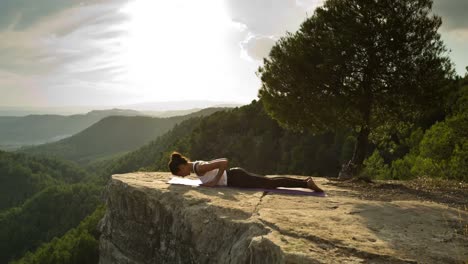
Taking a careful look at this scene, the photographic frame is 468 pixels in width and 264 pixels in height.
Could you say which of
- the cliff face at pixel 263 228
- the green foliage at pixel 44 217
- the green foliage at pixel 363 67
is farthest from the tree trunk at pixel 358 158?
the green foliage at pixel 44 217

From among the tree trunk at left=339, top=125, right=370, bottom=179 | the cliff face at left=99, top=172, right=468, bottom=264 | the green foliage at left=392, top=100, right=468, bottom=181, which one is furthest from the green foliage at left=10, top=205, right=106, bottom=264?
the cliff face at left=99, top=172, right=468, bottom=264

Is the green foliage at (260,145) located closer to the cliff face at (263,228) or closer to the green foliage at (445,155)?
the green foliage at (445,155)

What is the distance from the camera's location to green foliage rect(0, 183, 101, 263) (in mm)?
124812

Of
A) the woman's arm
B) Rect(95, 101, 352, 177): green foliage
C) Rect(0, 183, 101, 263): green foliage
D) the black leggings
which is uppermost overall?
the woman's arm

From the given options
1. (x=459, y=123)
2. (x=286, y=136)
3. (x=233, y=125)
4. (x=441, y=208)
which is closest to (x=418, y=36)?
(x=441, y=208)

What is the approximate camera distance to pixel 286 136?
83.1 m

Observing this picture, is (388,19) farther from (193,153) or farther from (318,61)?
(193,153)

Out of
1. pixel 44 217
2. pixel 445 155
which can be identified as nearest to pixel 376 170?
pixel 445 155

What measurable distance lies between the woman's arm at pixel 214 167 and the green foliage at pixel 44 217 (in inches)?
5159

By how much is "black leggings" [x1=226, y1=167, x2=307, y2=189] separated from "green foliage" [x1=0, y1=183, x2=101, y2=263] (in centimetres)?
13104

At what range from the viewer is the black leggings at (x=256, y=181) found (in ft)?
35.6

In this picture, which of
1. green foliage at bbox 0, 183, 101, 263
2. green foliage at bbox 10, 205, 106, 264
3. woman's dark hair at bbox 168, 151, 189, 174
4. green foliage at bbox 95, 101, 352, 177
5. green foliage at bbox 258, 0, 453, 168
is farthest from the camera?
green foliage at bbox 0, 183, 101, 263

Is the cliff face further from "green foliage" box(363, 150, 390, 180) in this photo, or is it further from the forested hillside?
the forested hillside

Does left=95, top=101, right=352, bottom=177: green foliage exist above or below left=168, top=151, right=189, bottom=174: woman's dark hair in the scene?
below
